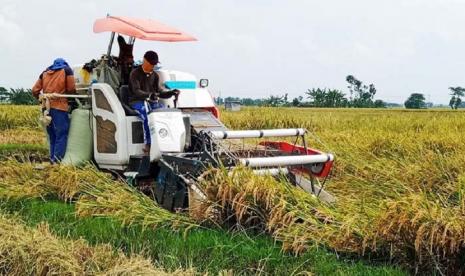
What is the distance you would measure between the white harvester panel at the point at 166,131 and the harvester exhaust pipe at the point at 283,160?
3.74ft

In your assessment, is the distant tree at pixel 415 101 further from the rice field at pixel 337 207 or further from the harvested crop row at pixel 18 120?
the rice field at pixel 337 207

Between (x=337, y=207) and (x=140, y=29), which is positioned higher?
(x=140, y=29)

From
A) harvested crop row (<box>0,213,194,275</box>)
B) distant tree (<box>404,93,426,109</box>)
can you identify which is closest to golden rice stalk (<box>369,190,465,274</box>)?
harvested crop row (<box>0,213,194,275</box>)

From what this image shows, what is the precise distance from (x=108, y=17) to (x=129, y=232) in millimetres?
3213

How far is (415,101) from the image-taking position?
6247 centimetres

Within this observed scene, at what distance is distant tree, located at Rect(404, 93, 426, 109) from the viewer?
61528mm

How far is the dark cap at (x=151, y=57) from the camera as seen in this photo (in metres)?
8.02

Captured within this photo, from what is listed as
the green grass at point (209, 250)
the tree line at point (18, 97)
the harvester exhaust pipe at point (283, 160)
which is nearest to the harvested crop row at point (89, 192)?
the green grass at point (209, 250)

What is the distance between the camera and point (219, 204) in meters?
6.06

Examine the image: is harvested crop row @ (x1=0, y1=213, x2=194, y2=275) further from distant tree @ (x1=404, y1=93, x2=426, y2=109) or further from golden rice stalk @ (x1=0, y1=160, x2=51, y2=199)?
distant tree @ (x1=404, y1=93, x2=426, y2=109)

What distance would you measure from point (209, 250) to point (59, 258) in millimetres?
1157

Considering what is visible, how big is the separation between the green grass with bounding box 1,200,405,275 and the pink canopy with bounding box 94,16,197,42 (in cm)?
230

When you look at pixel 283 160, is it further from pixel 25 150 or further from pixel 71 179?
pixel 25 150

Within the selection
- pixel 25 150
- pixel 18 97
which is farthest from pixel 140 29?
pixel 18 97
